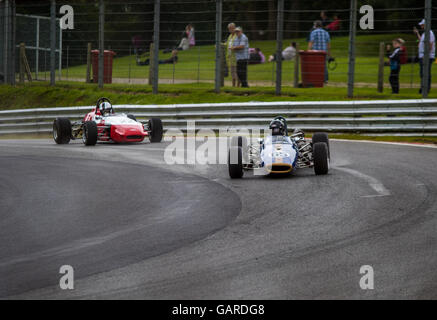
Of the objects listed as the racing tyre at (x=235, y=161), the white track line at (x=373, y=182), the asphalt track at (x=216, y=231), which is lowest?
the asphalt track at (x=216, y=231)

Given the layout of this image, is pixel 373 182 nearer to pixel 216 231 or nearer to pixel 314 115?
pixel 216 231

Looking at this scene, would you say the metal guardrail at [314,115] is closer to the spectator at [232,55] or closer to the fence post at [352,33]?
the fence post at [352,33]

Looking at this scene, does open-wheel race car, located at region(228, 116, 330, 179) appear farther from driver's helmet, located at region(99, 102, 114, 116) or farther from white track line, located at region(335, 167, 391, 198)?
driver's helmet, located at region(99, 102, 114, 116)

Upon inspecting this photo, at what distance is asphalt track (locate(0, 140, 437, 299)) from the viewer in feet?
19.0

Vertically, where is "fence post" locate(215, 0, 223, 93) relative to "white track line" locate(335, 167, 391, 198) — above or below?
above

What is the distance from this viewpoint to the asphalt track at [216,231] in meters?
5.79

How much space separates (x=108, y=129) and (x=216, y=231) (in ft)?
31.4

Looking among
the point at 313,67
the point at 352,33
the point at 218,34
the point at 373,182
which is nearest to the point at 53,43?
the point at 218,34

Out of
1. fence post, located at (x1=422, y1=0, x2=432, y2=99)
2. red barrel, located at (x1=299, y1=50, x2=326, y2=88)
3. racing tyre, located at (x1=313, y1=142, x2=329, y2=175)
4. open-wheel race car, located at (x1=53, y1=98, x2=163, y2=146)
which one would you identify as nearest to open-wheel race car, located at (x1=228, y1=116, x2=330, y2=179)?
racing tyre, located at (x1=313, y1=142, x2=329, y2=175)

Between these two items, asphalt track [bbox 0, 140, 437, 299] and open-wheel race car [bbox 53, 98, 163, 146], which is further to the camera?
open-wheel race car [bbox 53, 98, 163, 146]

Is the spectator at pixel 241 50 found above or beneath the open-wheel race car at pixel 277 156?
above

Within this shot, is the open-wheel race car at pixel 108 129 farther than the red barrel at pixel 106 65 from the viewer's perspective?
No

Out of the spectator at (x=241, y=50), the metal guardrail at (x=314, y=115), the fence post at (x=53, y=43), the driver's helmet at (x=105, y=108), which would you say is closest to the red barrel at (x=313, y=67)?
the spectator at (x=241, y=50)

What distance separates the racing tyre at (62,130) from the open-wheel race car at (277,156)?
606 centimetres
